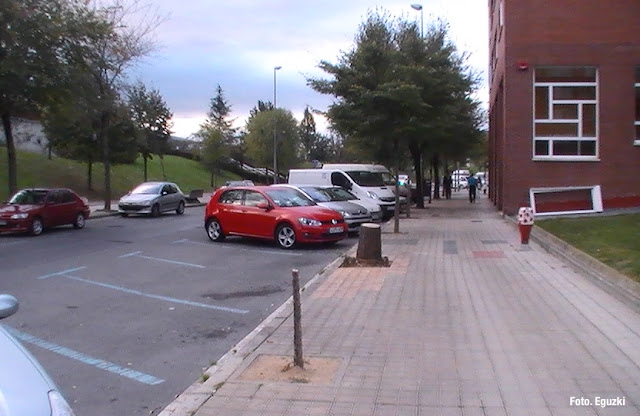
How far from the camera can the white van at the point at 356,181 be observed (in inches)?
1003

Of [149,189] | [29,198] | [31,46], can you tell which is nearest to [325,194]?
[29,198]

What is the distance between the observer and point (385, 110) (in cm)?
2567

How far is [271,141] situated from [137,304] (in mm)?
53687

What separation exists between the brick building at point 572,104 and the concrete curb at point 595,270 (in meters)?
7.34

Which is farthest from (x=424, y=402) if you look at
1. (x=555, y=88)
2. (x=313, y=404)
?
(x=555, y=88)

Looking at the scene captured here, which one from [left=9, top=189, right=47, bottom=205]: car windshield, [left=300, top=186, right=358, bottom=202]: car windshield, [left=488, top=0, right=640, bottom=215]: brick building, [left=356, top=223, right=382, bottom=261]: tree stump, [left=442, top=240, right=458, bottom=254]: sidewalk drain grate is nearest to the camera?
[left=356, top=223, right=382, bottom=261]: tree stump

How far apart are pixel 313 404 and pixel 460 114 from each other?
27.7m

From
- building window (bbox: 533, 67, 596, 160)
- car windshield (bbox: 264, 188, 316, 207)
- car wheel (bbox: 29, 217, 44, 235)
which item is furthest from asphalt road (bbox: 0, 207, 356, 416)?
building window (bbox: 533, 67, 596, 160)

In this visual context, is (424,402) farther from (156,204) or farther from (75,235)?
(156,204)

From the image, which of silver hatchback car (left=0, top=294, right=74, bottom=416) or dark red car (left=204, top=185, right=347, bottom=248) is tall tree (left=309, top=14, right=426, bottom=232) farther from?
silver hatchback car (left=0, top=294, right=74, bottom=416)

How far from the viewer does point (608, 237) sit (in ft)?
47.7

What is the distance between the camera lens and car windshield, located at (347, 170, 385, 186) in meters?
26.6

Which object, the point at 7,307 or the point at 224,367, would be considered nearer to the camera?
the point at 7,307

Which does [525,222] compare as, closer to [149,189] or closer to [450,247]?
[450,247]
